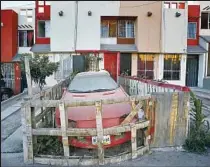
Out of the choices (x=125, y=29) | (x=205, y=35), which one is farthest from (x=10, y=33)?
(x=205, y=35)

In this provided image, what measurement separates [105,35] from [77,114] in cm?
1622

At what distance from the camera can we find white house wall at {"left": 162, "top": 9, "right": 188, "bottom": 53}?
19.2 meters

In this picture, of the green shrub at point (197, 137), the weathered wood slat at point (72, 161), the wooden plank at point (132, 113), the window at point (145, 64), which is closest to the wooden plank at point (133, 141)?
the wooden plank at point (132, 113)

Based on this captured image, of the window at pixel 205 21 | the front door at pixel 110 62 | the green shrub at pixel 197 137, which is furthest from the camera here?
the window at pixel 205 21

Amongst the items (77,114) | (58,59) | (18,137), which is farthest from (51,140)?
(58,59)

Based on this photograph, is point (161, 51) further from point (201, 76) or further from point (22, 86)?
point (22, 86)

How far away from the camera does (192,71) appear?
21.4 metres

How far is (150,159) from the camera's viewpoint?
4.75 m

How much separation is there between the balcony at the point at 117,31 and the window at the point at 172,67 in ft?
10.6

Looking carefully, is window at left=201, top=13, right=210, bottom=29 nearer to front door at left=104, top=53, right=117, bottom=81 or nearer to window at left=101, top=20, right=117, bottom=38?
window at left=101, top=20, right=117, bottom=38

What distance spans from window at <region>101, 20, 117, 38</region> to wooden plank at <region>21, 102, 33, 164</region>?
16.7 metres

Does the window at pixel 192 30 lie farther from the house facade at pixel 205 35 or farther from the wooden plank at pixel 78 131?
the wooden plank at pixel 78 131

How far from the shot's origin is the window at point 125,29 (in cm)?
2061

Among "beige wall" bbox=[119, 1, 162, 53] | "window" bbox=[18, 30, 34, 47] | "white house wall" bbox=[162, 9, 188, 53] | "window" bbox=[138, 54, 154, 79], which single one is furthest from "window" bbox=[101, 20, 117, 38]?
"window" bbox=[18, 30, 34, 47]
